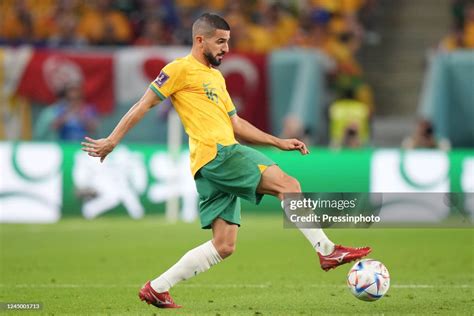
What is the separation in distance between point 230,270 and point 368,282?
3.99 m

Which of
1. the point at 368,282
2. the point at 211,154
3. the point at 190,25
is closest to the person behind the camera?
the point at 368,282

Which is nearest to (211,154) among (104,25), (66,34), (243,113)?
(243,113)

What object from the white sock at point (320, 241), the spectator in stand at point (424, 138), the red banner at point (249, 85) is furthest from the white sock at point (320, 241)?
the red banner at point (249, 85)

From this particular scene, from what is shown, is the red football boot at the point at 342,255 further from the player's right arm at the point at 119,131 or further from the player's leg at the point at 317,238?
the player's right arm at the point at 119,131

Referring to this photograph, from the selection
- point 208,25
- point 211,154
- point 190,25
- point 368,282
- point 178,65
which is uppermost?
point 190,25

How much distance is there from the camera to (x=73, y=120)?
65.5 feet

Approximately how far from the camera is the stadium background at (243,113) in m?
16.3

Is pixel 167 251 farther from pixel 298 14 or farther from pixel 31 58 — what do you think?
pixel 298 14

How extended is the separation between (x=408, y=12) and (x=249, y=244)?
11.3 meters

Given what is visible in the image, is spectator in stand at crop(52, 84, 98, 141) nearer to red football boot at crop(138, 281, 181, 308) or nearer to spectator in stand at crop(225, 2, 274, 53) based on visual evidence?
spectator in stand at crop(225, 2, 274, 53)

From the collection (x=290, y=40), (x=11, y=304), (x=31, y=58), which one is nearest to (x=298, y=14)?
(x=290, y=40)

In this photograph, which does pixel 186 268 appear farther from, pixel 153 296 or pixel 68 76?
pixel 68 76

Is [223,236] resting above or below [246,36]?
below

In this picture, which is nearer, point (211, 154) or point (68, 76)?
point (211, 154)
